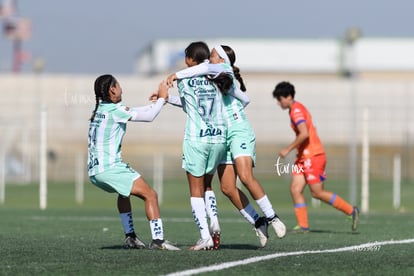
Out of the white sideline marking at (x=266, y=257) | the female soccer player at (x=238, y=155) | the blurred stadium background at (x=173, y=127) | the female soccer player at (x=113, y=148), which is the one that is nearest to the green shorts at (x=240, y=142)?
the female soccer player at (x=238, y=155)

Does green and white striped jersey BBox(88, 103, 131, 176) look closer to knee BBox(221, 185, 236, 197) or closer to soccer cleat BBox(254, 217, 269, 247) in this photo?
knee BBox(221, 185, 236, 197)

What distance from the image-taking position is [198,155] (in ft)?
35.2

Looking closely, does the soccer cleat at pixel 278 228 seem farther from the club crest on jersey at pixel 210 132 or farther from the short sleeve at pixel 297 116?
the short sleeve at pixel 297 116

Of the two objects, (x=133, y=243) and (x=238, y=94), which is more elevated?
(x=238, y=94)

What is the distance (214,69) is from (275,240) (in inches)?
111

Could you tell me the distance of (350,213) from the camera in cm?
1488

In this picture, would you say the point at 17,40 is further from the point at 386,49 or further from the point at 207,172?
the point at 207,172

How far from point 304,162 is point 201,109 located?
4.68 m

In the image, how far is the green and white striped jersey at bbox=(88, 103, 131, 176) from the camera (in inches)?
420

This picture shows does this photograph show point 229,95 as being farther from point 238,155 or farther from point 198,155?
point 198,155

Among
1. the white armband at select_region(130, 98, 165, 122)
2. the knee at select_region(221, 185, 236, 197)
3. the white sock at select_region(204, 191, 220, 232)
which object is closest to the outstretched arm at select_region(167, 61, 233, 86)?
the white armband at select_region(130, 98, 165, 122)

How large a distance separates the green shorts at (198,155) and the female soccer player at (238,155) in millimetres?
216

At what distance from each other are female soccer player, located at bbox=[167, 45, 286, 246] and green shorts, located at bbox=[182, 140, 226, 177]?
22cm

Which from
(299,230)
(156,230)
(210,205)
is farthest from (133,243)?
(299,230)
